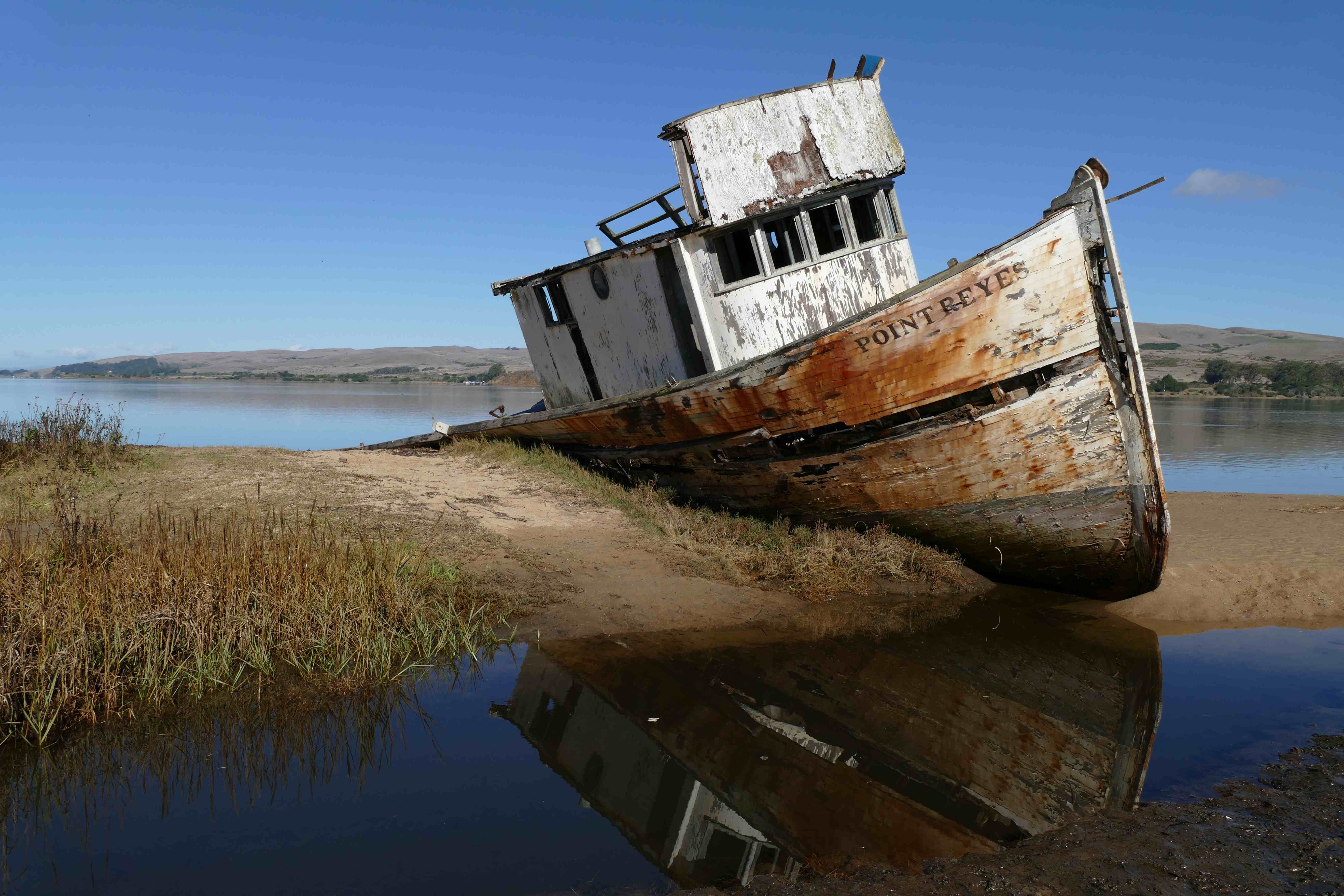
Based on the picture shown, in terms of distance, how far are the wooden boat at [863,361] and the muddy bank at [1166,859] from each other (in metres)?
3.31

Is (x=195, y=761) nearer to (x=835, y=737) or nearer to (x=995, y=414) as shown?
(x=835, y=737)

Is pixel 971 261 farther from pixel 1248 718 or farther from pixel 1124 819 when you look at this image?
pixel 1124 819

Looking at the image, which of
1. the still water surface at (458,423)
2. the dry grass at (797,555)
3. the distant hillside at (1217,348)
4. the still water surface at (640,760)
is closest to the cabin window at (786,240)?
the dry grass at (797,555)

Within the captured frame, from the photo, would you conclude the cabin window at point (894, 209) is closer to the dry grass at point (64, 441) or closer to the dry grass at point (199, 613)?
the dry grass at point (199, 613)

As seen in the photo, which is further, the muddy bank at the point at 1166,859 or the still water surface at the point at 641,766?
the still water surface at the point at 641,766

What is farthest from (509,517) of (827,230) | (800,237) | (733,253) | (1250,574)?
(1250,574)

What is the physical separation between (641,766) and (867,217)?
21.3 ft

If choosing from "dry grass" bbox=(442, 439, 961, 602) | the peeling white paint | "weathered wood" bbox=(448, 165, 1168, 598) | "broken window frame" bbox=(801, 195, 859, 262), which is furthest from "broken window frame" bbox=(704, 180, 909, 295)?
"dry grass" bbox=(442, 439, 961, 602)

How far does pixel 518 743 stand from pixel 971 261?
4.95 m

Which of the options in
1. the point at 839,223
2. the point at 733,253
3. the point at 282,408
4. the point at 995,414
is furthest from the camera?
the point at 282,408

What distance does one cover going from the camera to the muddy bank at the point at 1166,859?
3.21 meters

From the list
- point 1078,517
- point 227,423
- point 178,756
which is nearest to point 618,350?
point 1078,517

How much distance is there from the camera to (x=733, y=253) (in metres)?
8.55

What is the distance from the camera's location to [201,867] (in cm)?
341
